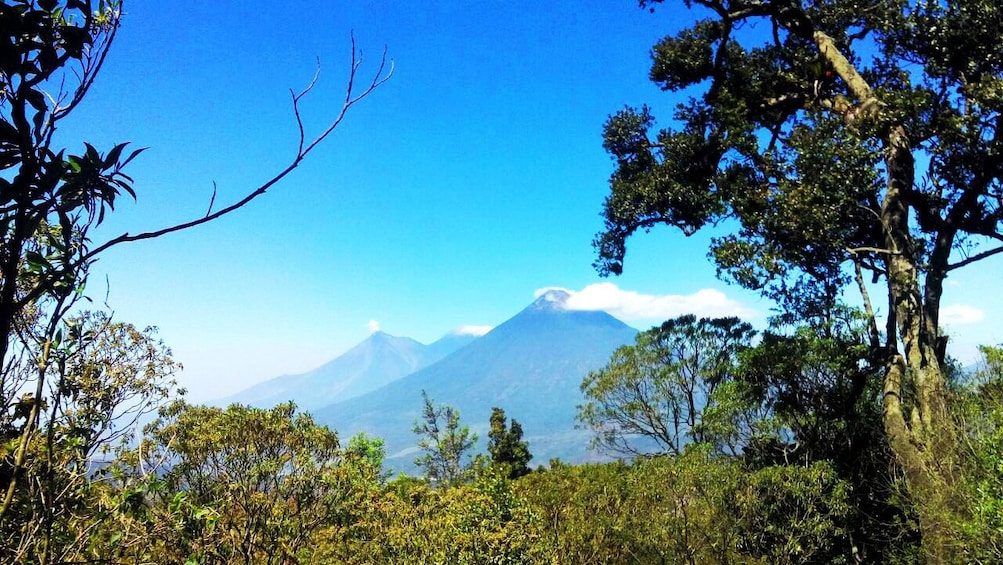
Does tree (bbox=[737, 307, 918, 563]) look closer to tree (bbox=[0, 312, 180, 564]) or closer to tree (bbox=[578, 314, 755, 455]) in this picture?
tree (bbox=[578, 314, 755, 455])

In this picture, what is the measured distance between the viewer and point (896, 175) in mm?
11672

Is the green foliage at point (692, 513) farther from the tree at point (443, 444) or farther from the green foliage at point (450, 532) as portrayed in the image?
the tree at point (443, 444)

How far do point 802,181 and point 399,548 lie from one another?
1131 cm

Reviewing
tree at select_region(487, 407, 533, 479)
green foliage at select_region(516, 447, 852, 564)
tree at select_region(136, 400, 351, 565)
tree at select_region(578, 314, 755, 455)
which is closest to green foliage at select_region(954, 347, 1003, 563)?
green foliage at select_region(516, 447, 852, 564)

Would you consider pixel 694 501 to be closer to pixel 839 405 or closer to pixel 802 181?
pixel 839 405

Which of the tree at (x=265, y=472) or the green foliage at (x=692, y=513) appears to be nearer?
the tree at (x=265, y=472)

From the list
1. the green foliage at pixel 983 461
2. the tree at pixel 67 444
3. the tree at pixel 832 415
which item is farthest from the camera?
the tree at pixel 832 415

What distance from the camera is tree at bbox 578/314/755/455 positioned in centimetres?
1966

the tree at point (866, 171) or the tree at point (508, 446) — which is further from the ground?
the tree at point (866, 171)

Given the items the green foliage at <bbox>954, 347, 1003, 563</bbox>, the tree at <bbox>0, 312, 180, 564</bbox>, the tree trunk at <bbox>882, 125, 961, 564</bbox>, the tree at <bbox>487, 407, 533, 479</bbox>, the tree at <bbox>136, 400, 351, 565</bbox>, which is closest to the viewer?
the tree at <bbox>0, 312, 180, 564</bbox>

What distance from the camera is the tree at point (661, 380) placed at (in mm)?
19656

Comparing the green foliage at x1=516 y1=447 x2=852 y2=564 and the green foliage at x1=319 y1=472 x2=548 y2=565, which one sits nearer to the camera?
the green foliage at x1=319 y1=472 x2=548 y2=565

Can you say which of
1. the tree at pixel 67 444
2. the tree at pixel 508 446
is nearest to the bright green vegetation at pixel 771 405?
the tree at pixel 67 444

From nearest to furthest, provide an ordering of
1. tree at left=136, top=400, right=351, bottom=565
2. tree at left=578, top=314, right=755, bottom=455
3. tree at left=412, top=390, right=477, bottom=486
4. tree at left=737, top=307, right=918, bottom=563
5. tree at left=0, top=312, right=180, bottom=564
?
tree at left=0, top=312, right=180, bottom=564
tree at left=136, top=400, right=351, bottom=565
tree at left=737, top=307, right=918, bottom=563
tree at left=578, top=314, right=755, bottom=455
tree at left=412, top=390, right=477, bottom=486
